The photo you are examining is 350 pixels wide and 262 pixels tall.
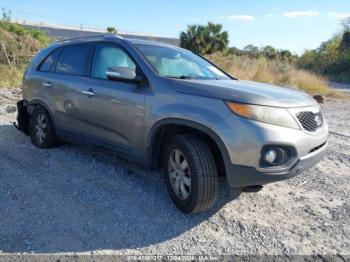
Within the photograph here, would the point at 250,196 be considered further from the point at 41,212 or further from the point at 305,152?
the point at 41,212

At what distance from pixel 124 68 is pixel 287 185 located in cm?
249

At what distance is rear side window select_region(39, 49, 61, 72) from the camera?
5.29 metres

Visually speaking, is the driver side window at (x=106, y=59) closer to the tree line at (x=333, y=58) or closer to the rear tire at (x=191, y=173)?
the rear tire at (x=191, y=173)

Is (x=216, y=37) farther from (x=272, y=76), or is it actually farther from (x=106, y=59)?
(x=106, y=59)

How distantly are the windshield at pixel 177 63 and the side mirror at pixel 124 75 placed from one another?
24 centimetres

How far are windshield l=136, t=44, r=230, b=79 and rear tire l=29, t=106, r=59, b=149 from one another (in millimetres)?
2042

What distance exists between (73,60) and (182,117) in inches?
90.5

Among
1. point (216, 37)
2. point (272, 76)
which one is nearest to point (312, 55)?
point (216, 37)

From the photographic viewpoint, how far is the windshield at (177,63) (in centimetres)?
402

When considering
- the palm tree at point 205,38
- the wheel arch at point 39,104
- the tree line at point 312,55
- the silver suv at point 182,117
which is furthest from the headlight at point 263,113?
the palm tree at point 205,38

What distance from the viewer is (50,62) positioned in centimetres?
536

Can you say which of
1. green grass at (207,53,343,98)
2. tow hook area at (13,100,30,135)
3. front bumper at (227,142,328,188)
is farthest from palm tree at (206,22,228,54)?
front bumper at (227,142,328,188)

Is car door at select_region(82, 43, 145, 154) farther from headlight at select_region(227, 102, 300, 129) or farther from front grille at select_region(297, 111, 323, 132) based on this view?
front grille at select_region(297, 111, 323, 132)

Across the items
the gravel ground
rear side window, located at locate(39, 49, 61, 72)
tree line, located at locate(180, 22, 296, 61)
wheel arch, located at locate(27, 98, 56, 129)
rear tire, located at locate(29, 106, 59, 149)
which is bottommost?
the gravel ground
